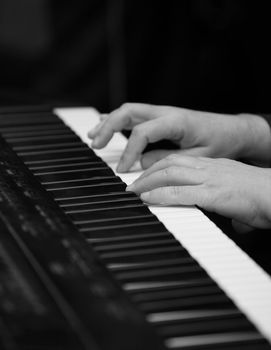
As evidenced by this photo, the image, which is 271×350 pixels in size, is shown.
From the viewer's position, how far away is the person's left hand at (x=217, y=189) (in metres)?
1.32

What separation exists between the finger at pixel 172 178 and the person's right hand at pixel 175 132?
163mm

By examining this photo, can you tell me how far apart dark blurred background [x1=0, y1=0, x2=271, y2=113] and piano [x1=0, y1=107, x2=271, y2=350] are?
1979 millimetres

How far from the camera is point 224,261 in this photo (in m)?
1.13

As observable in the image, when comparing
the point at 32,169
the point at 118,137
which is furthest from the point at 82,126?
the point at 32,169

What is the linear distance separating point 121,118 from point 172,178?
292 mm

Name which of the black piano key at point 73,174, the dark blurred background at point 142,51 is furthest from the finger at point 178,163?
the dark blurred background at point 142,51

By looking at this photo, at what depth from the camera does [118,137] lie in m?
1.78

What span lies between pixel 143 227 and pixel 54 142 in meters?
0.50

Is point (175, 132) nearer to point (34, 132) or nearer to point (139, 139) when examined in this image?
point (139, 139)

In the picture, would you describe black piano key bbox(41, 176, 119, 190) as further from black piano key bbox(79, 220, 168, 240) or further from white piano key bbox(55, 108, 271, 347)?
black piano key bbox(79, 220, 168, 240)

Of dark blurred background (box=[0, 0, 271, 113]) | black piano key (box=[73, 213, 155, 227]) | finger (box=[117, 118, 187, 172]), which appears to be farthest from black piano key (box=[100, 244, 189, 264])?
dark blurred background (box=[0, 0, 271, 113])

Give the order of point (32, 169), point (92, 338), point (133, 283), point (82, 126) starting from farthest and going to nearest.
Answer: point (82, 126) → point (32, 169) → point (133, 283) → point (92, 338)

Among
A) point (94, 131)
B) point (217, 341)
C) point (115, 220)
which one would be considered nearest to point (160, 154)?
point (94, 131)

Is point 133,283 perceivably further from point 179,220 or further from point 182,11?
point 182,11
